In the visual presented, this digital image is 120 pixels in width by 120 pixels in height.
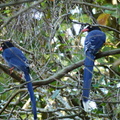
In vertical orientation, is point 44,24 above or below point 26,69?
above

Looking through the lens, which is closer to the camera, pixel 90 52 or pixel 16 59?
pixel 90 52

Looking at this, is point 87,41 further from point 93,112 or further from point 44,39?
point 93,112

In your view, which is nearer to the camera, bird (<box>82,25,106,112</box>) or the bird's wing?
bird (<box>82,25,106,112</box>)

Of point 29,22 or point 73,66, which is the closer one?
point 73,66

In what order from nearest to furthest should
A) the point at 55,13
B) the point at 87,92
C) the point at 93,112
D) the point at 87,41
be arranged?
the point at 87,92, the point at 55,13, the point at 87,41, the point at 93,112

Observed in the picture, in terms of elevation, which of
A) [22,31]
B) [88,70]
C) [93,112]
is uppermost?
[22,31]

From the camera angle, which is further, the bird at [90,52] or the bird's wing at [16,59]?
the bird's wing at [16,59]

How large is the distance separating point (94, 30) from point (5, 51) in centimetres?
161

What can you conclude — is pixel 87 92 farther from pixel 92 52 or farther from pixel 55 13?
pixel 55 13

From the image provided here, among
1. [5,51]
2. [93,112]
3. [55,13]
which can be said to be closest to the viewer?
[55,13]

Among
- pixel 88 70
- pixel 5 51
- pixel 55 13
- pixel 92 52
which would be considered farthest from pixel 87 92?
pixel 5 51

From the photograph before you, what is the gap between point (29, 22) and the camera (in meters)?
4.30

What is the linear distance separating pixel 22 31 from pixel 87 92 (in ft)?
5.07

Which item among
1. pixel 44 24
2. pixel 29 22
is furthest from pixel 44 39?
pixel 29 22
